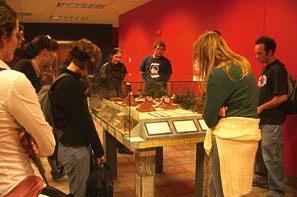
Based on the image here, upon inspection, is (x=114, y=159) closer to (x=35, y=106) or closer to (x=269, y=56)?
(x=269, y=56)

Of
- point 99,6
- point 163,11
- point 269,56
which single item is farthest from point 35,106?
point 99,6

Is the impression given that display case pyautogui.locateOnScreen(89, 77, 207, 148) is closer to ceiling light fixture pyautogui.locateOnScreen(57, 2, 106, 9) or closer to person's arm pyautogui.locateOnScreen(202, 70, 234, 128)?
person's arm pyautogui.locateOnScreen(202, 70, 234, 128)

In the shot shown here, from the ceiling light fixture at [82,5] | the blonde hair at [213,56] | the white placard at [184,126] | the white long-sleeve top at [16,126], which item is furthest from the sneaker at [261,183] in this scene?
the ceiling light fixture at [82,5]

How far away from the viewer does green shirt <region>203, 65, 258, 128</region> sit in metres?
2.19

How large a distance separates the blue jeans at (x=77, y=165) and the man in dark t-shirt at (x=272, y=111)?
176 centimetres

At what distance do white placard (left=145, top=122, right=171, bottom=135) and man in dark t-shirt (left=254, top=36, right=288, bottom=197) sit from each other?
3.30 feet

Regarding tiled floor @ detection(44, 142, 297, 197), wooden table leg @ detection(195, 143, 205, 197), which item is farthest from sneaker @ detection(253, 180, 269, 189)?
Result: wooden table leg @ detection(195, 143, 205, 197)

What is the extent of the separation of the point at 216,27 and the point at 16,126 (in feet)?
14.3

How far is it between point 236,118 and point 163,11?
198 inches

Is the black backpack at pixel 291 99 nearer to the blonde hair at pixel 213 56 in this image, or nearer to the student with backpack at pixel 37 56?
the blonde hair at pixel 213 56

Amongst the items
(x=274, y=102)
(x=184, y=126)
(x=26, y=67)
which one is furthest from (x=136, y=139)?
(x=274, y=102)

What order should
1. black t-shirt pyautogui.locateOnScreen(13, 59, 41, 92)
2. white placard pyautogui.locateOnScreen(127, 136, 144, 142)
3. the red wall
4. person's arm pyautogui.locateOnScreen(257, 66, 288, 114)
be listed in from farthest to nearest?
the red wall < person's arm pyautogui.locateOnScreen(257, 66, 288, 114) < black t-shirt pyautogui.locateOnScreen(13, 59, 41, 92) < white placard pyautogui.locateOnScreen(127, 136, 144, 142)

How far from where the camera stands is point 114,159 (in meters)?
4.00

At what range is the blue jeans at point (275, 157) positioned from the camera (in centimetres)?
329
